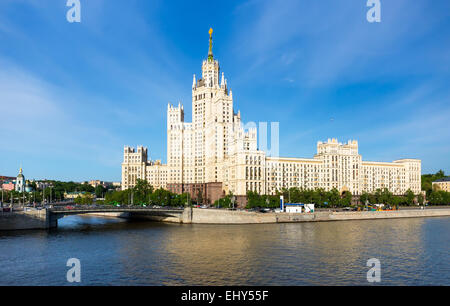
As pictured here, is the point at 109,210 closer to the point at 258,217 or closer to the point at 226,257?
the point at 258,217

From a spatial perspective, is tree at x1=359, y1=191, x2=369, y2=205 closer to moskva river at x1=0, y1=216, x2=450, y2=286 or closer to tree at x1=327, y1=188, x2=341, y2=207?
tree at x1=327, y1=188, x2=341, y2=207

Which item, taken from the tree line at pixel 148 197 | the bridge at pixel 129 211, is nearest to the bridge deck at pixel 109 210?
the bridge at pixel 129 211

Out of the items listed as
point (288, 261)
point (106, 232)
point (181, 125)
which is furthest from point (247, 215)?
point (181, 125)

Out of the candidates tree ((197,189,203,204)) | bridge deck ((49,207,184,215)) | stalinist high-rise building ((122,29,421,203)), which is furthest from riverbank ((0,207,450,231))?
tree ((197,189,203,204))

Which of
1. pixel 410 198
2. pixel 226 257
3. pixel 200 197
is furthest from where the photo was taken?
pixel 200 197

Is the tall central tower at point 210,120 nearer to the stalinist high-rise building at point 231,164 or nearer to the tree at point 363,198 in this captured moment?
the stalinist high-rise building at point 231,164

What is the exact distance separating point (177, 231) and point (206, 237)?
12.6m

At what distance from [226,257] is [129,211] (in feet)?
163

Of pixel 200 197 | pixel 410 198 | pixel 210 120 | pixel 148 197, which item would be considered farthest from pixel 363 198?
pixel 148 197

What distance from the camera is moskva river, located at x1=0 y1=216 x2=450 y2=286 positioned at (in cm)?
4072

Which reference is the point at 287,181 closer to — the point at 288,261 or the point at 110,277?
the point at 288,261

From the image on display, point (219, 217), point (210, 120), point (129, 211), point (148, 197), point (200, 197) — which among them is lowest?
point (219, 217)

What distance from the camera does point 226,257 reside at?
51.4m

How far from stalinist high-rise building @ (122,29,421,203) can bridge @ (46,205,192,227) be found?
4318 cm
